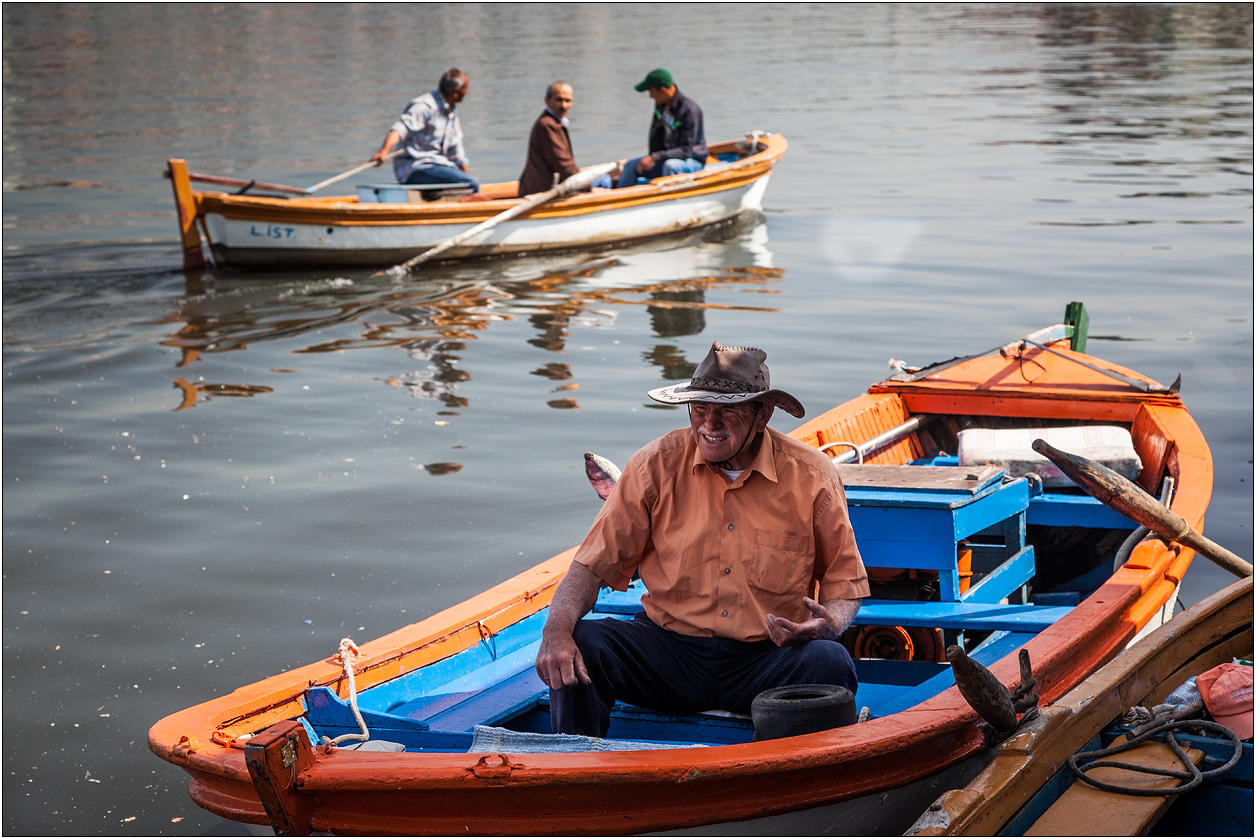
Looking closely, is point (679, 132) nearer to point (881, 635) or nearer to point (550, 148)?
point (550, 148)

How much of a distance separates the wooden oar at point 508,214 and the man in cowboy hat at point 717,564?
390 inches

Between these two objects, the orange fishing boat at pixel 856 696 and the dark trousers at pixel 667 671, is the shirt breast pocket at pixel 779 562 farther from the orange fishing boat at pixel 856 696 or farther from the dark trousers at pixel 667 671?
the orange fishing boat at pixel 856 696

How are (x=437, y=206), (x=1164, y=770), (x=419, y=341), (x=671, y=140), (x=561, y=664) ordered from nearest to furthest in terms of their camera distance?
1. (x=1164, y=770)
2. (x=561, y=664)
3. (x=419, y=341)
4. (x=437, y=206)
5. (x=671, y=140)

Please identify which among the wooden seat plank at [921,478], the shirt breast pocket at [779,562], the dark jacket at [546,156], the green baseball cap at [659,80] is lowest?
the wooden seat plank at [921,478]

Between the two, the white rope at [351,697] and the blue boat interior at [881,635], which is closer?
the white rope at [351,697]

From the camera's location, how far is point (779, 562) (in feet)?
12.5

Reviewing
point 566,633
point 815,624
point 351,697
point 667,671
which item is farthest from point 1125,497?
point 351,697

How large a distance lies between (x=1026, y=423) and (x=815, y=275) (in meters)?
7.30

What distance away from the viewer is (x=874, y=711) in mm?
4090

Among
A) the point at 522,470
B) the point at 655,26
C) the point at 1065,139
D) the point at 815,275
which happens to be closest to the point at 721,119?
the point at 1065,139

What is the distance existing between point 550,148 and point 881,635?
952cm

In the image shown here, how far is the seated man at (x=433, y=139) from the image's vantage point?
13.1 m

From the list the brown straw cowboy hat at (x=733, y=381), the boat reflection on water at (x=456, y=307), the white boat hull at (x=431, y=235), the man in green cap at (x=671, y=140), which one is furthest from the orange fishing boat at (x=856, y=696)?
the man in green cap at (x=671, y=140)

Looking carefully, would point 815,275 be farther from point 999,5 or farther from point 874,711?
point 999,5
